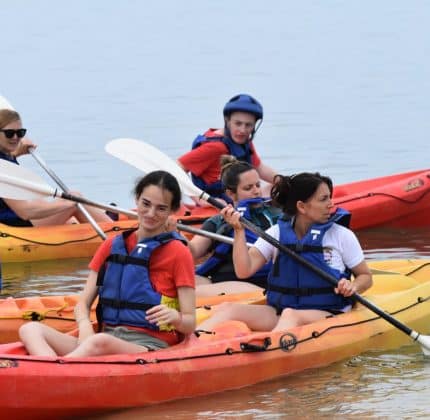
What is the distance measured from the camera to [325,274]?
6.85 m

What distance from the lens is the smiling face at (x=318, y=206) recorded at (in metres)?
6.85

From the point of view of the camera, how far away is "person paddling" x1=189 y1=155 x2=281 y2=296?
25.3ft

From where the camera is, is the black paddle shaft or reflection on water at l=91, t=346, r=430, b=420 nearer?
reflection on water at l=91, t=346, r=430, b=420

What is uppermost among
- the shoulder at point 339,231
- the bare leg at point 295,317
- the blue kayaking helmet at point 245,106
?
the blue kayaking helmet at point 245,106

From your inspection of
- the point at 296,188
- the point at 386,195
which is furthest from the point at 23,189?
the point at 386,195

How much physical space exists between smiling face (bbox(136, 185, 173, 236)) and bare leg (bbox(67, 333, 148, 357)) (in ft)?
1.56

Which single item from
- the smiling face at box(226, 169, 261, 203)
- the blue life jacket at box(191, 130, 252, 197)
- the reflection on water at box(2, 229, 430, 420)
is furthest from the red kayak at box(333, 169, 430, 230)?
the reflection on water at box(2, 229, 430, 420)

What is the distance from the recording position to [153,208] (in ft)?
19.8

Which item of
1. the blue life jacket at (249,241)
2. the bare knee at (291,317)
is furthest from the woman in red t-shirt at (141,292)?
the blue life jacket at (249,241)

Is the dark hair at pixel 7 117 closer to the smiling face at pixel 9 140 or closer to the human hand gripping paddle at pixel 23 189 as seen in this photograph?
the smiling face at pixel 9 140

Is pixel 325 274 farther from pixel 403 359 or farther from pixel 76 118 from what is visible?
pixel 76 118

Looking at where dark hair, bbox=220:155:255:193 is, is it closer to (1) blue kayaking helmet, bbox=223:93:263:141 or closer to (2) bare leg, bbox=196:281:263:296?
(2) bare leg, bbox=196:281:263:296

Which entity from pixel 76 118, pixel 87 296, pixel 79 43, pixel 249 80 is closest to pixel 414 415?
pixel 87 296

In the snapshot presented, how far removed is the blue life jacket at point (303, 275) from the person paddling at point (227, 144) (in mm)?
3030
